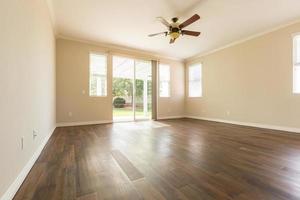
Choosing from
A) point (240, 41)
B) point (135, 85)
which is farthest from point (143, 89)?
point (240, 41)

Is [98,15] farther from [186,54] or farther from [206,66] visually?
[206,66]

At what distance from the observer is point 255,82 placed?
4.60m

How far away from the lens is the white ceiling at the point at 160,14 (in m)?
3.01

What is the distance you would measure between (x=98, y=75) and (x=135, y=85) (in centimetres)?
153

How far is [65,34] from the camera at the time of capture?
4.50m

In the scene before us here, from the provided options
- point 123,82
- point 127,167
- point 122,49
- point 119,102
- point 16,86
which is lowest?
point 127,167

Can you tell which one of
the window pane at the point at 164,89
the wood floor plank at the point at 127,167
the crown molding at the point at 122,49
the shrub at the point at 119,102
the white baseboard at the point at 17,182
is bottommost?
the wood floor plank at the point at 127,167

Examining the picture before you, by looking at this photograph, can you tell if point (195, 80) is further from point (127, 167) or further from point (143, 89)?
point (127, 167)

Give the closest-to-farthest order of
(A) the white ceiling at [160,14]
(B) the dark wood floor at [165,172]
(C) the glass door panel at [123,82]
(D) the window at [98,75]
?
(B) the dark wood floor at [165,172]
(A) the white ceiling at [160,14]
(D) the window at [98,75]
(C) the glass door panel at [123,82]

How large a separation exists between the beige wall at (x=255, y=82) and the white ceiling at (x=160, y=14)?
51cm

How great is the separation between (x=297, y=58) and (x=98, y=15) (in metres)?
5.21

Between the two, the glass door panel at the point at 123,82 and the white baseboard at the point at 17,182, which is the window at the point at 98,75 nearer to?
the glass door panel at the point at 123,82

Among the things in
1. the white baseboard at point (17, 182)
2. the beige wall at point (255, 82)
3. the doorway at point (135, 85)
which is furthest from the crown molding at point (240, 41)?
the white baseboard at point (17, 182)

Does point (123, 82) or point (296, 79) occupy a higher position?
point (123, 82)
